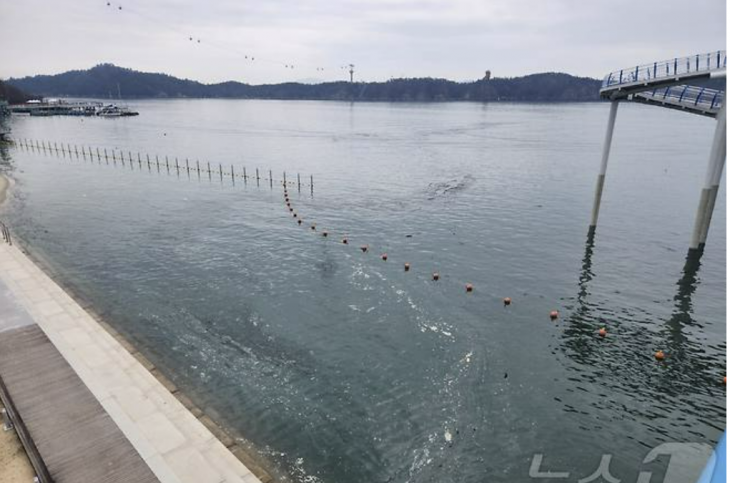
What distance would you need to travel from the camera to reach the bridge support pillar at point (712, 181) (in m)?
44.2

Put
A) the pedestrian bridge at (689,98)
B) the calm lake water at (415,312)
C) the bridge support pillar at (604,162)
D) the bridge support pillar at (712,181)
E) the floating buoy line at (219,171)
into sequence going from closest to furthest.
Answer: the calm lake water at (415,312) < the bridge support pillar at (712,181) < the floating buoy line at (219,171) < the pedestrian bridge at (689,98) < the bridge support pillar at (604,162)

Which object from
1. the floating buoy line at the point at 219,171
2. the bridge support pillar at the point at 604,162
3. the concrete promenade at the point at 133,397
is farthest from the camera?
the bridge support pillar at the point at 604,162

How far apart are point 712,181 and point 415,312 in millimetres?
33822

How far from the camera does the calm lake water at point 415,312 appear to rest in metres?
24.7

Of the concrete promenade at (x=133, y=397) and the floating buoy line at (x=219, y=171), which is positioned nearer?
the concrete promenade at (x=133, y=397)

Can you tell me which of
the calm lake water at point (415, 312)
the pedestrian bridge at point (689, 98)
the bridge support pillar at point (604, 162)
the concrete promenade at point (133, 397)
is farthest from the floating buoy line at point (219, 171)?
the pedestrian bridge at point (689, 98)

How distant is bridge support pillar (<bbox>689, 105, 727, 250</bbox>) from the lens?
44219 millimetres

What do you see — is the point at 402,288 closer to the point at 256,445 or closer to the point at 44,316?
the point at 256,445

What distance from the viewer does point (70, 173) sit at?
318 ft

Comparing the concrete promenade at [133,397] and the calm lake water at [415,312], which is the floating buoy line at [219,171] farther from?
the concrete promenade at [133,397]

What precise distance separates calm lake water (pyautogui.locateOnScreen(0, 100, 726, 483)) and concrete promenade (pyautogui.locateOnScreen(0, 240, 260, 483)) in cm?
366

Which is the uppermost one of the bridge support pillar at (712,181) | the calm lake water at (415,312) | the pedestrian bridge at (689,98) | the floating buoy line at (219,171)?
the pedestrian bridge at (689,98)

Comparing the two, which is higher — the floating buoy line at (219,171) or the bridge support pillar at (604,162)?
the bridge support pillar at (604,162)

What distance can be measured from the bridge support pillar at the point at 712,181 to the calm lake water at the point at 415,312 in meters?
3.52
